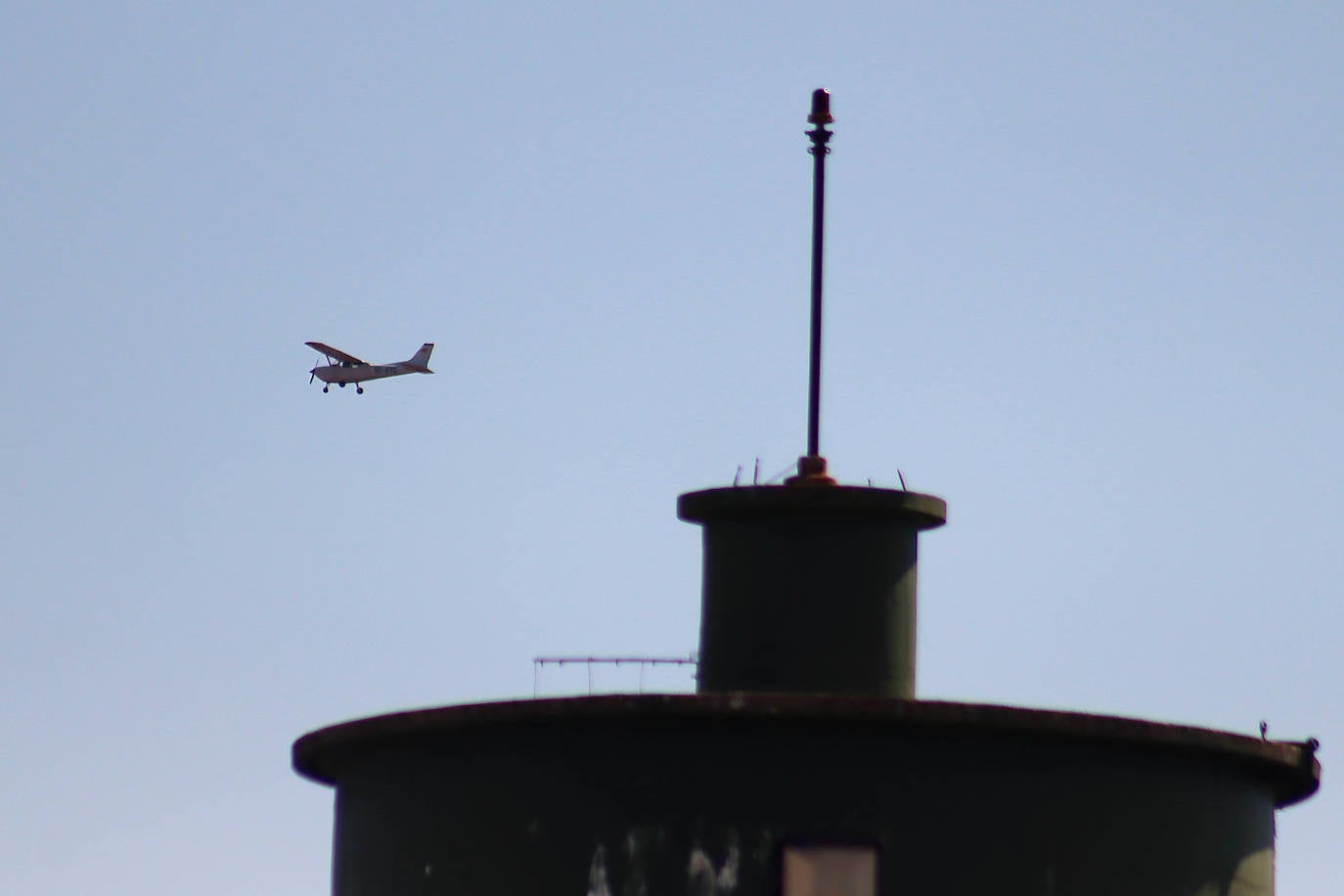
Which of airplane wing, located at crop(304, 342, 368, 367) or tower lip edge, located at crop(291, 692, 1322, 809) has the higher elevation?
airplane wing, located at crop(304, 342, 368, 367)

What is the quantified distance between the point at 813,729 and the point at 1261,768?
3133 mm

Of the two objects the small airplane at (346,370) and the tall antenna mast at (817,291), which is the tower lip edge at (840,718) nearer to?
the tall antenna mast at (817,291)

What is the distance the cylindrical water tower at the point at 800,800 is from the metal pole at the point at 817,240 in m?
2.83

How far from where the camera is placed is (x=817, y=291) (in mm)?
16766

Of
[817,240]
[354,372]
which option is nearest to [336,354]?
Result: [354,372]

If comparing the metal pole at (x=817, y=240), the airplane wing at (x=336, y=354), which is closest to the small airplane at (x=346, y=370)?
the airplane wing at (x=336, y=354)

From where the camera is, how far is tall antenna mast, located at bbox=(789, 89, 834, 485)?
1622cm

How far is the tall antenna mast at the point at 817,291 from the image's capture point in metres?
16.2

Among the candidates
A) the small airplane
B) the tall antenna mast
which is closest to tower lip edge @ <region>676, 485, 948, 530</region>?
the tall antenna mast

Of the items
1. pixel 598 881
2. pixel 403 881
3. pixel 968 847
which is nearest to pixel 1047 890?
pixel 968 847

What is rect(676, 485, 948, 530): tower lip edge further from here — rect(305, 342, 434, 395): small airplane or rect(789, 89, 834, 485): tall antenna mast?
rect(305, 342, 434, 395): small airplane

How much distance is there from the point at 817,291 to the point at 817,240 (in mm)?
398

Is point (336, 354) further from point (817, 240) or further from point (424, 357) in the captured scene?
point (817, 240)

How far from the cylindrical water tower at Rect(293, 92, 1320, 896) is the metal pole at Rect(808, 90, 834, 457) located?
9.28 ft
